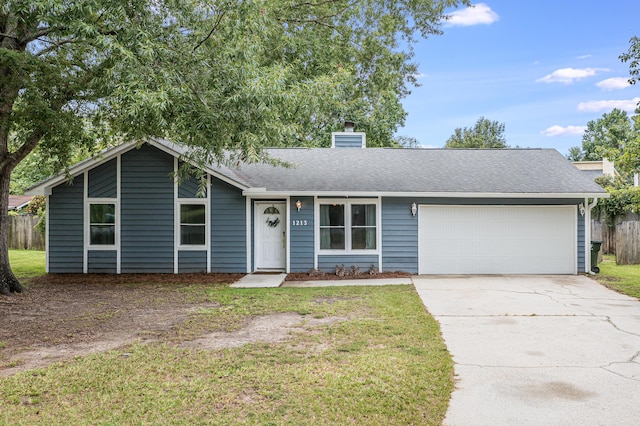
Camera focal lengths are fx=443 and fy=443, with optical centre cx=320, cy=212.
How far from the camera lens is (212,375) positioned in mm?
4348

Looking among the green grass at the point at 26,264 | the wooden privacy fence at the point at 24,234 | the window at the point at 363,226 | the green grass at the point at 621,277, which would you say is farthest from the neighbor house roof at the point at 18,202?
the green grass at the point at 621,277

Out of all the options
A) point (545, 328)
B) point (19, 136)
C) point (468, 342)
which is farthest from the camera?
point (19, 136)

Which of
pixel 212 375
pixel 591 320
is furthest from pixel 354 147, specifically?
pixel 212 375

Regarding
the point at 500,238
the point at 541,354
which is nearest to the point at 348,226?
the point at 500,238

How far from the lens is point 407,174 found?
41.3ft

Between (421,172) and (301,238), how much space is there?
4.01m

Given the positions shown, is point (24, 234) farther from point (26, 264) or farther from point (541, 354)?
point (541, 354)

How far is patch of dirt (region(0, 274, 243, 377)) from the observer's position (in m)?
5.43

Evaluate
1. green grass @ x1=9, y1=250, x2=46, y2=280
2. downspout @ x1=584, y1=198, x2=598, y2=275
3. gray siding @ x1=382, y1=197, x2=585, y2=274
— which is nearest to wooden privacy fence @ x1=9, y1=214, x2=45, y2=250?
green grass @ x1=9, y1=250, x2=46, y2=280

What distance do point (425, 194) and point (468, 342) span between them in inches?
246

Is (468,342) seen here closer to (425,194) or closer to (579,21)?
(425,194)

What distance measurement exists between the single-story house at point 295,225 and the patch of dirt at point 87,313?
74cm

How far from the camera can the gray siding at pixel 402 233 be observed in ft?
38.5

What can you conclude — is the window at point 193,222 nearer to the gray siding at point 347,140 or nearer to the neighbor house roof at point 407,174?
the neighbor house roof at point 407,174
